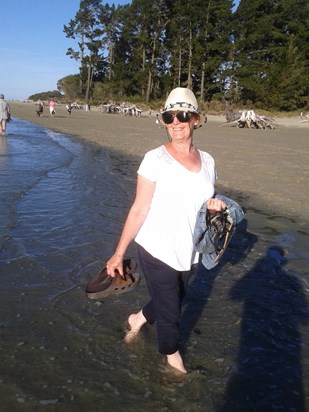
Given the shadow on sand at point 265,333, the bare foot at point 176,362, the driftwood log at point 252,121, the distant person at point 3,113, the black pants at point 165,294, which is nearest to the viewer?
the black pants at point 165,294

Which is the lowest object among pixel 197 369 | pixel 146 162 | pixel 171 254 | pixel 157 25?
pixel 197 369

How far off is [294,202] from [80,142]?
12392 millimetres

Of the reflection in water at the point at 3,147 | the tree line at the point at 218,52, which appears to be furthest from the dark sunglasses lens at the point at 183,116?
the tree line at the point at 218,52

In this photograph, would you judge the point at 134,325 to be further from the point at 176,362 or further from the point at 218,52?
the point at 218,52

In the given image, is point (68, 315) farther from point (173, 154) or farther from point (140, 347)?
point (173, 154)

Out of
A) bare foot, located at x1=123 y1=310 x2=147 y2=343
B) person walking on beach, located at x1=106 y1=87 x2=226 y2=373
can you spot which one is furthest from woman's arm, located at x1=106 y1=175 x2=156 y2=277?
bare foot, located at x1=123 y1=310 x2=147 y2=343

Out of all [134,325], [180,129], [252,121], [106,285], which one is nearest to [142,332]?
[134,325]

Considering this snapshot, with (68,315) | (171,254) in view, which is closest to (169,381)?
(171,254)

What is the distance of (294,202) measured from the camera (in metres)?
7.60

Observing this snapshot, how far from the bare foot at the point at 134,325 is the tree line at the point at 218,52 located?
40.4 meters

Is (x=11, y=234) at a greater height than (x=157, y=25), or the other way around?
(x=157, y=25)

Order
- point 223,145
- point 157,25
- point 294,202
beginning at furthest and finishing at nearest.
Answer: point 157,25 < point 223,145 < point 294,202

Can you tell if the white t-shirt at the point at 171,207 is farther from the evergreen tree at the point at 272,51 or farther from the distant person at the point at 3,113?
the evergreen tree at the point at 272,51

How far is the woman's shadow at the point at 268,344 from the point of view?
2697mm
